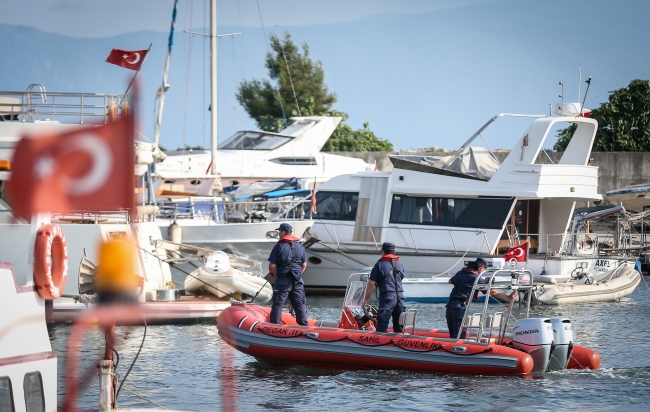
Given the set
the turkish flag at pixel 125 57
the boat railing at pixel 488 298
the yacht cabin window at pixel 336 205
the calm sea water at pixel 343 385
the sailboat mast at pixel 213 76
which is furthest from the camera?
the sailboat mast at pixel 213 76

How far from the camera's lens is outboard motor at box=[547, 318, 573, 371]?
11.4 metres

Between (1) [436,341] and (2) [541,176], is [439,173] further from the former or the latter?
(1) [436,341]

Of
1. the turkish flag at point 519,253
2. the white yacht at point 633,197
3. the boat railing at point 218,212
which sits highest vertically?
the white yacht at point 633,197

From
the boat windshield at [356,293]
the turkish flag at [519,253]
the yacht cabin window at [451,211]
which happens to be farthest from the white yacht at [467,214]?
the boat windshield at [356,293]

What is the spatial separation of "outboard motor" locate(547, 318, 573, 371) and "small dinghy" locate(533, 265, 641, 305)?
323 inches

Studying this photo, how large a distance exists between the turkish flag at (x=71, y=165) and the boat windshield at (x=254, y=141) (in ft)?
104

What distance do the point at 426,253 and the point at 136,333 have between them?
8.06 metres

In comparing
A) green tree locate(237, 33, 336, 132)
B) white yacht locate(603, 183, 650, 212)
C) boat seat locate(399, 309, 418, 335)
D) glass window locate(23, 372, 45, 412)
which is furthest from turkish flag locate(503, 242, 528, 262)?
green tree locate(237, 33, 336, 132)

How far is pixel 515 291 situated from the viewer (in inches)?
451

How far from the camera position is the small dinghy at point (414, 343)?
37.1 ft

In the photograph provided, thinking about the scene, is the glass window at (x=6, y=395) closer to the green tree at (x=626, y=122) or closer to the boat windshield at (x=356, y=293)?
the boat windshield at (x=356, y=293)

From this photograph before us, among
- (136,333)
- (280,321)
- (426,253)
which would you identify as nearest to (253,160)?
(426,253)

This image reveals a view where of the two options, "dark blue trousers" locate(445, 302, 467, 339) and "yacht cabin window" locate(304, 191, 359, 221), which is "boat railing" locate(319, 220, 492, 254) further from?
"dark blue trousers" locate(445, 302, 467, 339)

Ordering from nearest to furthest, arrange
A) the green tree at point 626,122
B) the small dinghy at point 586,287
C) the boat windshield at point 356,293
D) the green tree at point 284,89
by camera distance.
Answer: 1. the boat windshield at point 356,293
2. the small dinghy at point 586,287
3. the green tree at point 626,122
4. the green tree at point 284,89
